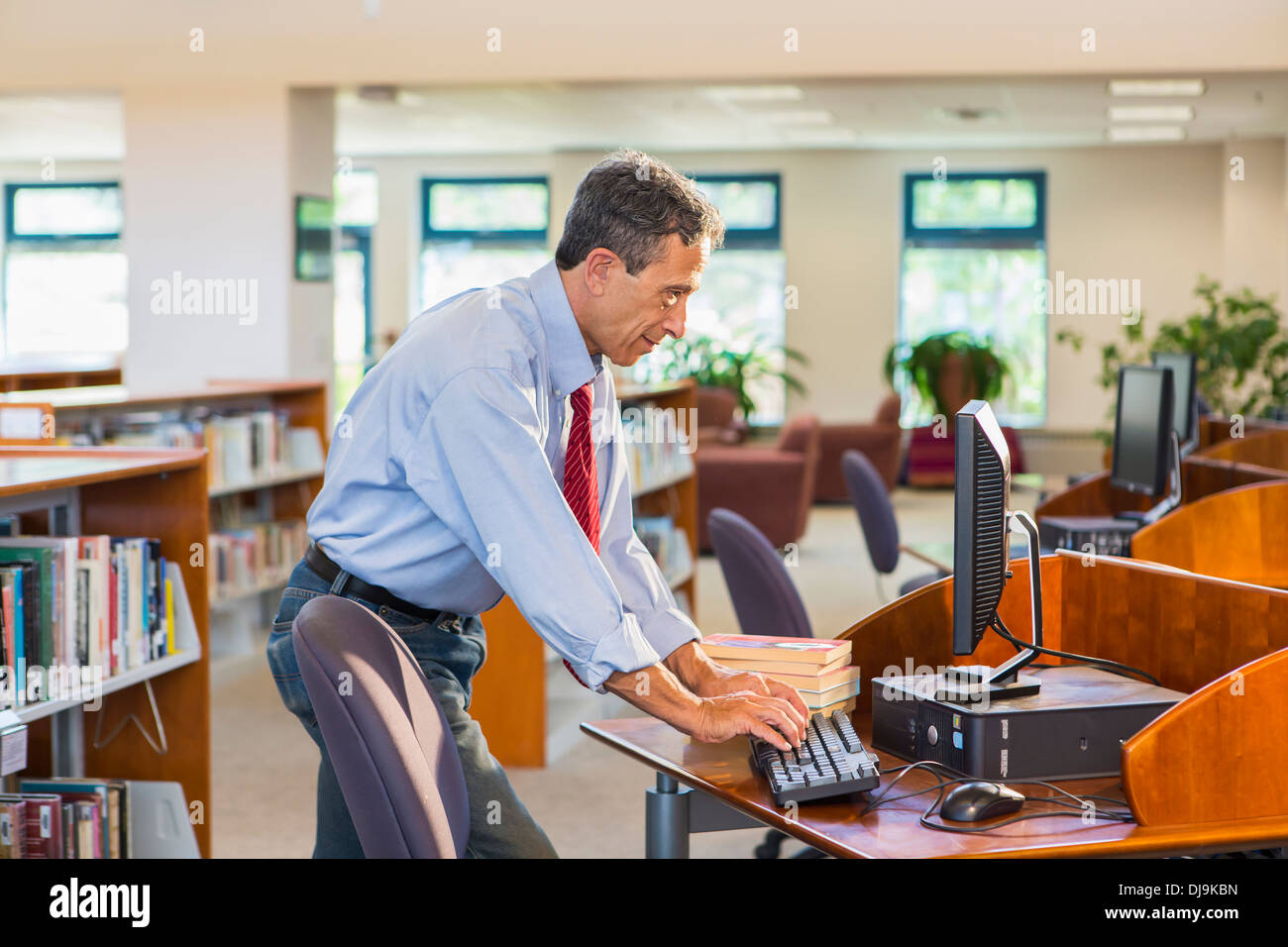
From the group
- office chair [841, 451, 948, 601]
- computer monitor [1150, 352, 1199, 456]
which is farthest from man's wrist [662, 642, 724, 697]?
computer monitor [1150, 352, 1199, 456]

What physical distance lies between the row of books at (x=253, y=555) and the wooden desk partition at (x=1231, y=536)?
144 inches

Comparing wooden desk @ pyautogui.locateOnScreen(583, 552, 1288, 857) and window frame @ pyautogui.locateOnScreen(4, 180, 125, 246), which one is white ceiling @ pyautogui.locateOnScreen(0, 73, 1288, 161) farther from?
wooden desk @ pyautogui.locateOnScreen(583, 552, 1288, 857)

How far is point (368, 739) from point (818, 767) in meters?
0.59

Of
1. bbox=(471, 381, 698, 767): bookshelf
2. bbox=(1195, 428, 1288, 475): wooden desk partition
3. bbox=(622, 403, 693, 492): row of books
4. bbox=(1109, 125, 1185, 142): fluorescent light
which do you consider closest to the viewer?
bbox=(471, 381, 698, 767): bookshelf

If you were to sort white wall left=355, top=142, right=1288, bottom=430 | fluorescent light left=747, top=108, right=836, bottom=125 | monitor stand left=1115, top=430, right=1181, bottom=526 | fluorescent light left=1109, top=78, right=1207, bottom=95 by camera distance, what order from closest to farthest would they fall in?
1. monitor stand left=1115, top=430, right=1181, bottom=526
2. fluorescent light left=1109, top=78, right=1207, bottom=95
3. fluorescent light left=747, top=108, right=836, bottom=125
4. white wall left=355, top=142, right=1288, bottom=430

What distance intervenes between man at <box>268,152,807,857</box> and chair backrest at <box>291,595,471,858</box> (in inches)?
11.0

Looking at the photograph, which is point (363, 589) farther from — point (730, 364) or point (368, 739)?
point (730, 364)

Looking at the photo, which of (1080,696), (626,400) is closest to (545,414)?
(1080,696)

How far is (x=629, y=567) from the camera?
2.17 meters

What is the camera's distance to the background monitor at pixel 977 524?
187 cm

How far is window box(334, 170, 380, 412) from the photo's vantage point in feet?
46.6

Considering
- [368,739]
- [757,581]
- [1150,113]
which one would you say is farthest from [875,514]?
[1150,113]
